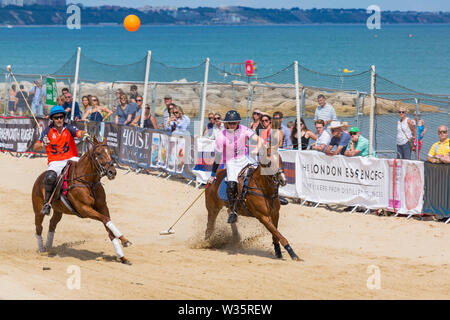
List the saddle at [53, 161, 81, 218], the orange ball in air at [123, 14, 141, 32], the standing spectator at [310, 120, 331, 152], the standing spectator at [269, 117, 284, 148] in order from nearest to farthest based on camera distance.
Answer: the saddle at [53, 161, 81, 218] < the standing spectator at [269, 117, 284, 148] < the standing spectator at [310, 120, 331, 152] < the orange ball in air at [123, 14, 141, 32]

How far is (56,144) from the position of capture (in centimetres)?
1282

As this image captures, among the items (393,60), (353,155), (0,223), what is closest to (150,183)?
(0,223)

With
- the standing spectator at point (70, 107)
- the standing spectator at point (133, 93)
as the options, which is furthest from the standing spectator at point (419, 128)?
the standing spectator at point (70, 107)

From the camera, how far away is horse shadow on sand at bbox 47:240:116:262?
12.5 metres

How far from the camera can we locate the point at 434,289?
10.2m

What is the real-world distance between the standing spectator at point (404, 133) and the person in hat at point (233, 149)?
4.99 metres

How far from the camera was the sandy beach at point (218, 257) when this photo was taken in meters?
10.0

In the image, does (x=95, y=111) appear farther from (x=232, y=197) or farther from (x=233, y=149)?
(x=232, y=197)

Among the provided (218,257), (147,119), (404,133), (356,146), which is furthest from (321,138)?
(147,119)

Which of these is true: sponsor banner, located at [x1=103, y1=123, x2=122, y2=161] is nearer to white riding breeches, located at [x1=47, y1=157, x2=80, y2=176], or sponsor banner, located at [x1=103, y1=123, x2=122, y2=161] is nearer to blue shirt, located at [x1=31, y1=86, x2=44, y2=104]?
blue shirt, located at [x1=31, y1=86, x2=44, y2=104]

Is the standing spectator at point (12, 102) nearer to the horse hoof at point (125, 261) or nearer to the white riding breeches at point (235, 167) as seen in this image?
the white riding breeches at point (235, 167)

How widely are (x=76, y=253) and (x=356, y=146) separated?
21.8 feet

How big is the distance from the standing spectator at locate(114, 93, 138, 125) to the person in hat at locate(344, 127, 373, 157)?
26.8 ft

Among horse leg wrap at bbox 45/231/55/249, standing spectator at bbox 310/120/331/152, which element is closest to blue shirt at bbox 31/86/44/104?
standing spectator at bbox 310/120/331/152
